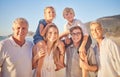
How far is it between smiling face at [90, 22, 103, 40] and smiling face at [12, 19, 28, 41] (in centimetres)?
63

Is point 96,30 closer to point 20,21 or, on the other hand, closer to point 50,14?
point 50,14

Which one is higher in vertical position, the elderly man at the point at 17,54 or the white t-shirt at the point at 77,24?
the white t-shirt at the point at 77,24

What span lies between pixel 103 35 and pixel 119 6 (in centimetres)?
36

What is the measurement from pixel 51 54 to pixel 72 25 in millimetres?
349

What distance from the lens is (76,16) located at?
2.49 metres

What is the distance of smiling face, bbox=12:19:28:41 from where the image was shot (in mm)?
2318

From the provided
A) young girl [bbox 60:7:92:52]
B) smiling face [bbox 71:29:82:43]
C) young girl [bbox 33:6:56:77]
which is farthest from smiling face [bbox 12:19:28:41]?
smiling face [bbox 71:29:82:43]

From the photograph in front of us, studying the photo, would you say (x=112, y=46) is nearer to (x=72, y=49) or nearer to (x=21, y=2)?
(x=72, y=49)

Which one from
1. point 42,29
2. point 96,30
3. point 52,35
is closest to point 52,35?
point 52,35

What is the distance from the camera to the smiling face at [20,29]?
7.61ft

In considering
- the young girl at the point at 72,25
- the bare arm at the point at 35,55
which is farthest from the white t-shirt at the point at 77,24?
the bare arm at the point at 35,55

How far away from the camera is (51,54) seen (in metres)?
2.43

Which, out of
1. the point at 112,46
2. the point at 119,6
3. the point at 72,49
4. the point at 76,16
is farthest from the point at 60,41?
the point at 119,6

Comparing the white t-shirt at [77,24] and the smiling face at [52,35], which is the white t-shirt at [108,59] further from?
the smiling face at [52,35]
